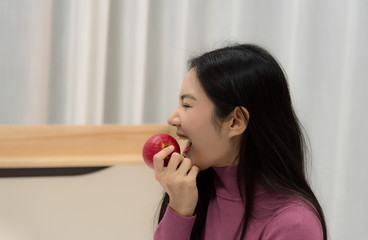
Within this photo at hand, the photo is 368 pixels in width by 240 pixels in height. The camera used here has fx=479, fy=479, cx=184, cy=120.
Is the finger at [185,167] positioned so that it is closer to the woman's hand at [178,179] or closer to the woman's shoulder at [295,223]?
the woman's hand at [178,179]

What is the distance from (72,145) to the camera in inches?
52.6

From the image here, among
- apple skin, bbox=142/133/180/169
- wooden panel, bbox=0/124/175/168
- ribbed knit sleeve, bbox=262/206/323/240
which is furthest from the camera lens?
wooden panel, bbox=0/124/175/168

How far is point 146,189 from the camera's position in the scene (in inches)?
52.9

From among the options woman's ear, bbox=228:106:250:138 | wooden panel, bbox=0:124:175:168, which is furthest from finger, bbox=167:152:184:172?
wooden panel, bbox=0:124:175:168

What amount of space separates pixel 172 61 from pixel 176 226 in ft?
2.27

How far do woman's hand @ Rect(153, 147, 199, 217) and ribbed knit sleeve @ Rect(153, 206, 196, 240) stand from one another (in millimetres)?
13

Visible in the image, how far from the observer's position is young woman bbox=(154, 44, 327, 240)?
0.88 metres

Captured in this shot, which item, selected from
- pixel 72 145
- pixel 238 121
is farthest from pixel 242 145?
pixel 72 145

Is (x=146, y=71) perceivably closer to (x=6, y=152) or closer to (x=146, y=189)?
(x=146, y=189)

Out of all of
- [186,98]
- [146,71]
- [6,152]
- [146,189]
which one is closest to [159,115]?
[146,71]

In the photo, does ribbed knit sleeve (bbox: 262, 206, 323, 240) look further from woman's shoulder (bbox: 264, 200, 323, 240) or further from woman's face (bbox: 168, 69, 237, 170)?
woman's face (bbox: 168, 69, 237, 170)

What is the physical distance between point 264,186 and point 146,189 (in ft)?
1.66

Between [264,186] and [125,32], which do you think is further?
[125,32]

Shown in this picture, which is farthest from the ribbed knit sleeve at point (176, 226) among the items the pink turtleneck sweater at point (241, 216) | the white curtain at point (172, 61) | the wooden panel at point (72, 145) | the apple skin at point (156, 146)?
the white curtain at point (172, 61)
